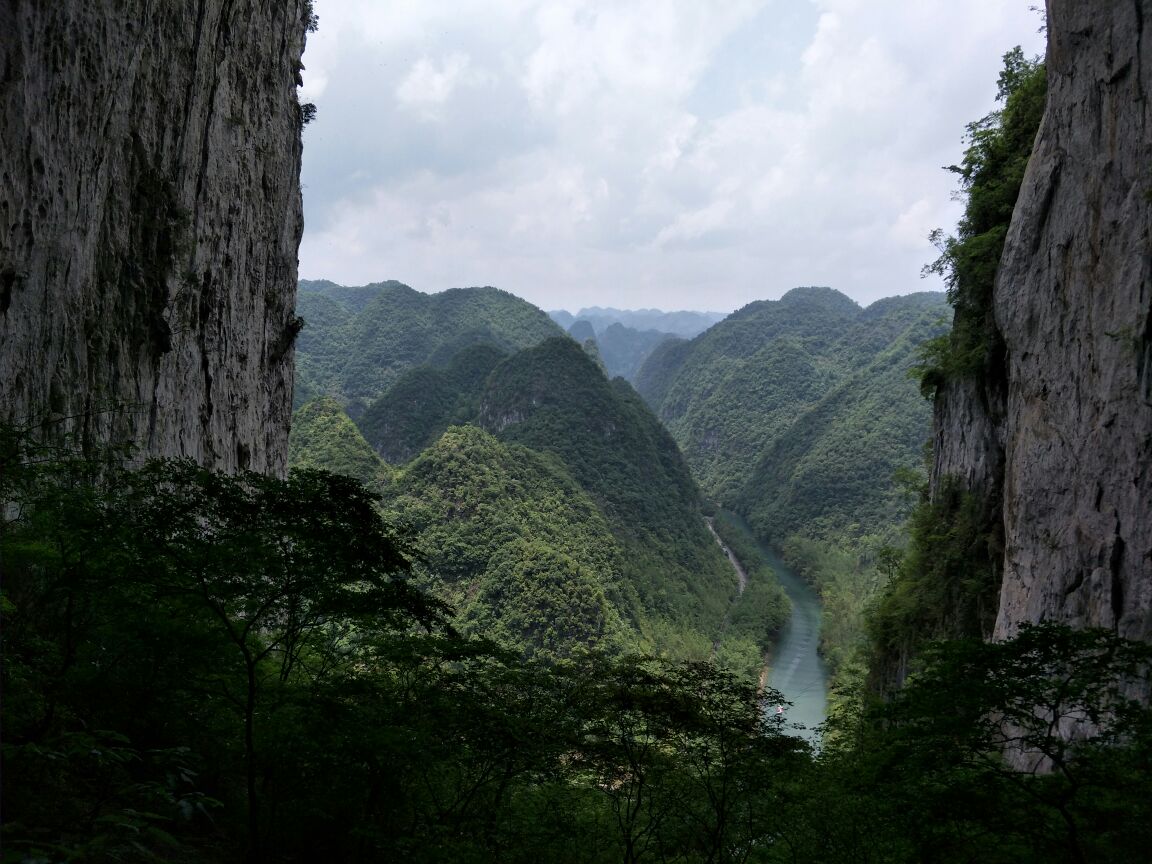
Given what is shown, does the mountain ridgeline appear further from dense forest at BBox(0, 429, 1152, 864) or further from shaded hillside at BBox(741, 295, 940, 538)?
dense forest at BBox(0, 429, 1152, 864)

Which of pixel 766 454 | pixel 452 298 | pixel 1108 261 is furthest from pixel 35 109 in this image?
pixel 452 298

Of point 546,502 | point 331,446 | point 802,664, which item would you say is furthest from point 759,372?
point 331,446

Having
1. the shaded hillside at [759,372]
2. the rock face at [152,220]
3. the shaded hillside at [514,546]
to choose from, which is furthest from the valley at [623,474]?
the rock face at [152,220]

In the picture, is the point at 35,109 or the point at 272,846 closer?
the point at 272,846

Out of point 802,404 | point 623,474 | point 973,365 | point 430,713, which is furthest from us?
point 802,404

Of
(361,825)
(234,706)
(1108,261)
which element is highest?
(1108,261)

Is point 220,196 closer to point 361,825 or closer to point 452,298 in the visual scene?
point 361,825

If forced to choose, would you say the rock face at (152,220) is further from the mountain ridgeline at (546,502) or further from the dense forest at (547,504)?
the dense forest at (547,504)

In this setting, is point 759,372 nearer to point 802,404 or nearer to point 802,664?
point 802,404
